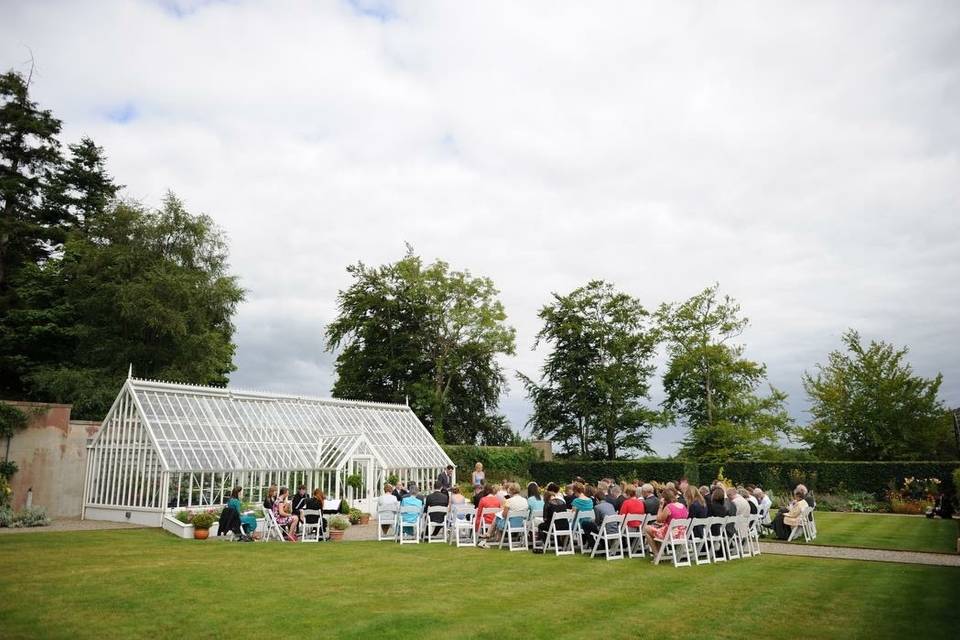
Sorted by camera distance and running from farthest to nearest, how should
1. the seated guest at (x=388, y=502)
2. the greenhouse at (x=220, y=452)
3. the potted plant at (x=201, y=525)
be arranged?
the greenhouse at (x=220, y=452), the seated guest at (x=388, y=502), the potted plant at (x=201, y=525)

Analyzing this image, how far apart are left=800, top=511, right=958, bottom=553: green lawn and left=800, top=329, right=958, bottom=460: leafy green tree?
7.07m

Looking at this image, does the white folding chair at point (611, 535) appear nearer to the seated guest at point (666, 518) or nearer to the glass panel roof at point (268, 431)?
the seated guest at point (666, 518)

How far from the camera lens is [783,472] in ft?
85.1

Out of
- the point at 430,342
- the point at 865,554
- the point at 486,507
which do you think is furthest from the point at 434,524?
the point at 430,342

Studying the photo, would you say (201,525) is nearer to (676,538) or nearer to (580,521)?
(580,521)

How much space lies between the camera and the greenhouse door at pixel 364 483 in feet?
70.8

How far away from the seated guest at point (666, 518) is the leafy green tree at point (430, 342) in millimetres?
28025

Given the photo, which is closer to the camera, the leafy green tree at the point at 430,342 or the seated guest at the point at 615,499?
the seated guest at the point at 615,499

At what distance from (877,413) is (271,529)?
2414cm

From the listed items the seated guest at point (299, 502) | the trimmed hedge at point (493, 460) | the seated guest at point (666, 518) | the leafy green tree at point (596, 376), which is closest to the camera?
the seated guest at point (666, 518)

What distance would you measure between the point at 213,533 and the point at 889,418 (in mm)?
25487

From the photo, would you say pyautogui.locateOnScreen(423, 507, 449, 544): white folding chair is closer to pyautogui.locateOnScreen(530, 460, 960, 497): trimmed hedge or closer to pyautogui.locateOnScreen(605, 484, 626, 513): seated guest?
pyautogui.locateOnScreen(605, 484, 626, 513): seated guest

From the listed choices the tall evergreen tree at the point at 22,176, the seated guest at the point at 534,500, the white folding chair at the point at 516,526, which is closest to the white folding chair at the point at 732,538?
the seated guest at the point at 534,500

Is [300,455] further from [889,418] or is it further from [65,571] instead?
[889,418]
